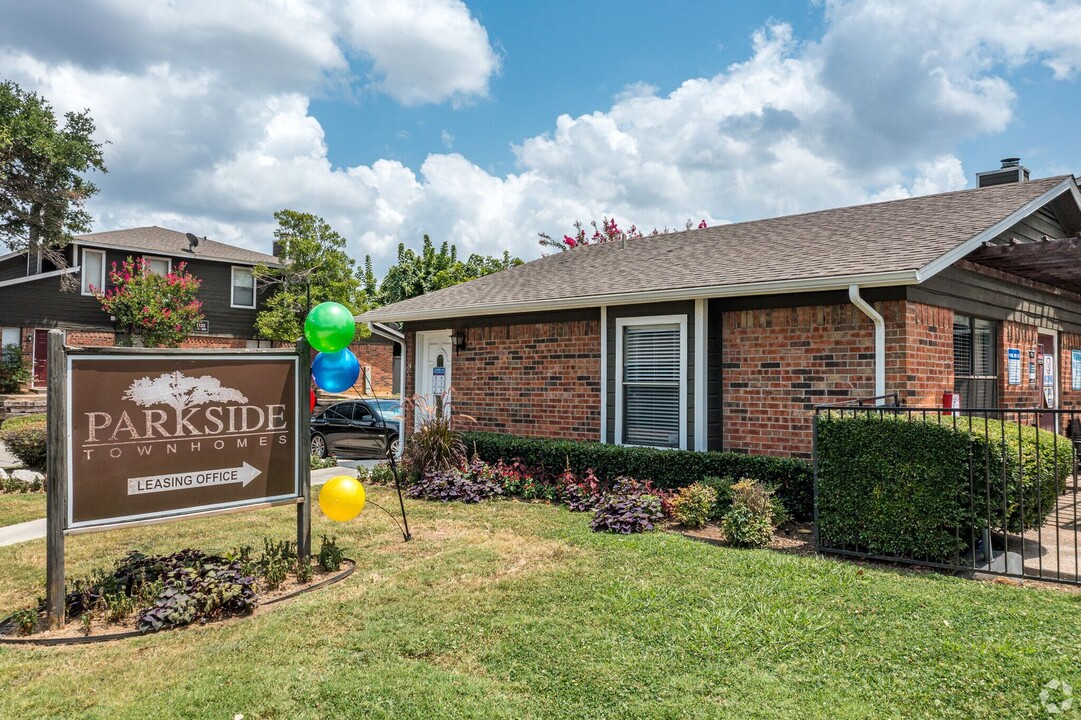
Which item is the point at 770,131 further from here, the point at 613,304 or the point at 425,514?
the point at 425,514

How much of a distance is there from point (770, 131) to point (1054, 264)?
7096 millimetres

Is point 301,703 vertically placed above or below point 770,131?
below

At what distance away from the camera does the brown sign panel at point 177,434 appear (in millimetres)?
4766

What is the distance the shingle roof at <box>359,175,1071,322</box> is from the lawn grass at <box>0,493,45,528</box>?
5475 mm

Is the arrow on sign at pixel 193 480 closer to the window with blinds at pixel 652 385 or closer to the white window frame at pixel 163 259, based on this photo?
the window with blinds at pixel 652 385

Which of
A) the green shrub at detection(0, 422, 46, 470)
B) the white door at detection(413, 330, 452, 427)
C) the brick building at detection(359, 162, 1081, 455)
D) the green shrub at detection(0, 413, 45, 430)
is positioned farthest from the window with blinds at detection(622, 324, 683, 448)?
the green shrub at detection(0, 413, 45, 430)

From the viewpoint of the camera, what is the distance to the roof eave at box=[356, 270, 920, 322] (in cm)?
695

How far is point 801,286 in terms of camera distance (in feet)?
24.5

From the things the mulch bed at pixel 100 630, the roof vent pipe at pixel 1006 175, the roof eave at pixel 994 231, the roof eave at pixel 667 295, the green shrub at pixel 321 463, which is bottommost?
the mulch bed at pixel 100 630

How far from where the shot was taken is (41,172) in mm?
23484

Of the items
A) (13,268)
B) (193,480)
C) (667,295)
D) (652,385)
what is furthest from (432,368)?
(13,268)

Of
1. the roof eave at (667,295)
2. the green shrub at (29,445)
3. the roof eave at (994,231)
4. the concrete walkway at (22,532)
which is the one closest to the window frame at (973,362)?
the roof eave at (994,231)

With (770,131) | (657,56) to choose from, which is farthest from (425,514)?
(770,131)

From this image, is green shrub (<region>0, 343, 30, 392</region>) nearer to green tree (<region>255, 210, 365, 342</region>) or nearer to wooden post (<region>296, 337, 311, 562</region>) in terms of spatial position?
green tree (<region>255, 210, 365, 342</region>)
